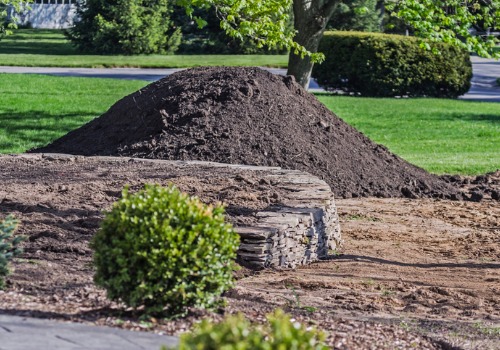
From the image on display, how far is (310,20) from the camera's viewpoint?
1526 centimetres

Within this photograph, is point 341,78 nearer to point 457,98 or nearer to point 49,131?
point 457,98

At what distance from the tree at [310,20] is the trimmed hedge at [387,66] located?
8.08m

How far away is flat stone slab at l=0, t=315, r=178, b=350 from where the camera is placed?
3.93m

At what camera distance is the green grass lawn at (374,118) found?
14.8 m

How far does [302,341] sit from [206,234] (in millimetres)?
1867

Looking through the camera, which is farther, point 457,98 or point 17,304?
point 457,98

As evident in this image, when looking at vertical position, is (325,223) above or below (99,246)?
below

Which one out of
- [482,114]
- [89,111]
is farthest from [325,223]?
[482,114]

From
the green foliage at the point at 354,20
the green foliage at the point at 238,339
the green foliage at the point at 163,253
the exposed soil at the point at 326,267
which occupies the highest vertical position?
the green foliage at the point at 354,20

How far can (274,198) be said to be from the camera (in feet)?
27.7

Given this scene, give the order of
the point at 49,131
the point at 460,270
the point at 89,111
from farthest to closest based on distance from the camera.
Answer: the point at 89,111 → the point at 49,131 → the point at 460,270

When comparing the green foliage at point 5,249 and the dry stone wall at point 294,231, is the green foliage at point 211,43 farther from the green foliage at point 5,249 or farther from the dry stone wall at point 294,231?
the green foliage at point 5,249

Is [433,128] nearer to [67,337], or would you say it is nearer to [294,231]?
[294,231]

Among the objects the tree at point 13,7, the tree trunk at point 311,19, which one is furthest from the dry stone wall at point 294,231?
Answer: the tree at point 13,7
